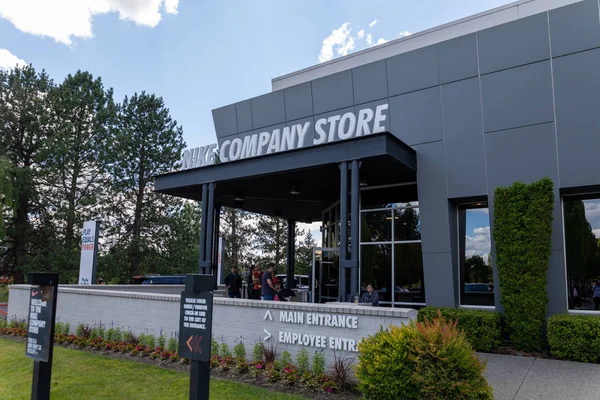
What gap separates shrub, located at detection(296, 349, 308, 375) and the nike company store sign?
6.66 meters

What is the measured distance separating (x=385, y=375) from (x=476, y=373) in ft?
3.50

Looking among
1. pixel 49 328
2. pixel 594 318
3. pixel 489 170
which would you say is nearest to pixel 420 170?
pixel 489 170

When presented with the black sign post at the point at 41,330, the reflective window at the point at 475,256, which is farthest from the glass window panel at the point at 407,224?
the black sign post at the point at 41,330

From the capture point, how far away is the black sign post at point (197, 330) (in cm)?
511

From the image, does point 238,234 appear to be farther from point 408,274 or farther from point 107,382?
point 107,382

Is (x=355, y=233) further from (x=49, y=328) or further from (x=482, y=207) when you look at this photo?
(x=49, y=328)

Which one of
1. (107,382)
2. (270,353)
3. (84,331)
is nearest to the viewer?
(107,382)

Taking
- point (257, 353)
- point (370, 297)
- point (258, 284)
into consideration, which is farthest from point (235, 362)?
point (258, 284)

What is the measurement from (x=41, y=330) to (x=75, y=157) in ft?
80.7

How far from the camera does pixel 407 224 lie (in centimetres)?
1415

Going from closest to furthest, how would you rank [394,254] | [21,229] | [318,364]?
[318,364] → [394,254] → [21,229]

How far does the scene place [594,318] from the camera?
30.7 feet

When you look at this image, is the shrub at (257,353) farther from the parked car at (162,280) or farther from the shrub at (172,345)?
the parked car at (162,280)

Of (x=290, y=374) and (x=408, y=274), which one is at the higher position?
(x=408, y=274)
